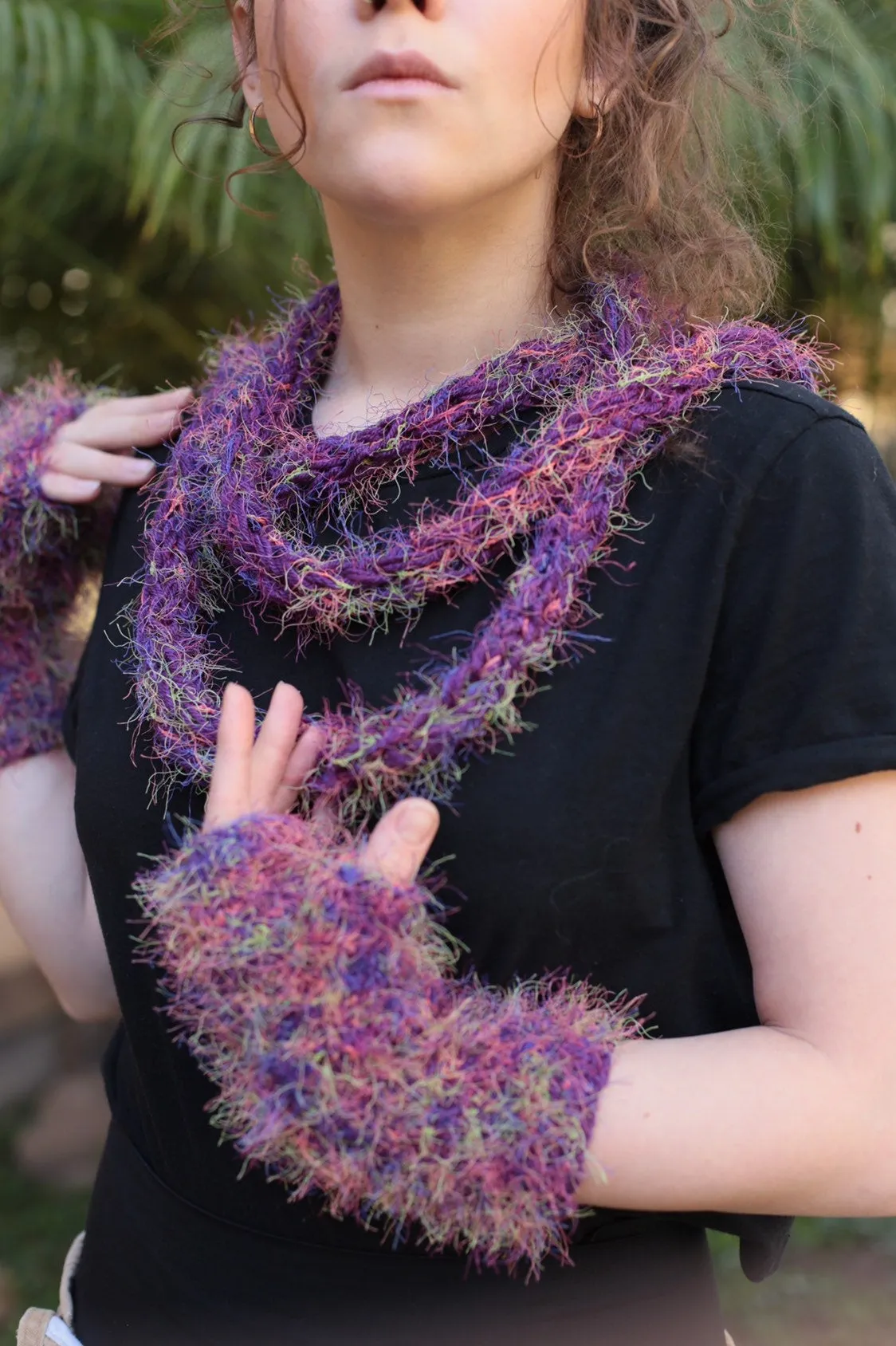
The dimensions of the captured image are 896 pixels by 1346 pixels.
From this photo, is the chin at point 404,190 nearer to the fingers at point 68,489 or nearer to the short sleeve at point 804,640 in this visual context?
the short sleeve at point 804,640

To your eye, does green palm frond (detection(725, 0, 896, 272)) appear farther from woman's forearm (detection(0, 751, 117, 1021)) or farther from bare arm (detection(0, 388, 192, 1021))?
woman's forearm (detection(0, 751, 117, 1021))

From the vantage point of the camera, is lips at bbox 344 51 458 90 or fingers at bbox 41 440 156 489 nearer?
lips at bbox 344 51 458 90

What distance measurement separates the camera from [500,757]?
0.81m

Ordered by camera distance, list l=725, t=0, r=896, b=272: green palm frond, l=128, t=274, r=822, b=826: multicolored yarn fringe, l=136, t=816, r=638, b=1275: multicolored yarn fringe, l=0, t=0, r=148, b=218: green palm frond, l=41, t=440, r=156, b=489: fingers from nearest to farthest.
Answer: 1. l=136, t=816, r=638, b=1275: multicolored yarn fringe
2. l=128, t=274, r=822, b=826: multicolored yarn fringe
3. l=41, t=440, r=156, b=489: fingers
4. l=725, t=0, r=896, b=272: green palm frond
5. l=0, t=0, r=148, b=218: green palm frond

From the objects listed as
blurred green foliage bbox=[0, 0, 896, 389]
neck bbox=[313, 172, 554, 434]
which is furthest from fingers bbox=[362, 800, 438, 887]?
blurred green foliage bbox=[0, 0, 896, 389]

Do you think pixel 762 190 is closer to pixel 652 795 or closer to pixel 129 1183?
pixel 652 795

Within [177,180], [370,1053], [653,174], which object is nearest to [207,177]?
[177,180]

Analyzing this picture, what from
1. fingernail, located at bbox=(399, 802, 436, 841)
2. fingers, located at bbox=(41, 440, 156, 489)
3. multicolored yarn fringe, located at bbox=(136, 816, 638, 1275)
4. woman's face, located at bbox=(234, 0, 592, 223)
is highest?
woman's face, located at bbox=(234, 0, 592, 223)

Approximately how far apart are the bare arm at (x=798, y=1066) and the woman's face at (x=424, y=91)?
496 mm

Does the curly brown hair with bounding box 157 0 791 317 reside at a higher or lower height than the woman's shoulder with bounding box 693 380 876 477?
higher

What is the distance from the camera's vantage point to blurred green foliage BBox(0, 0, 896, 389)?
1462 millimetres

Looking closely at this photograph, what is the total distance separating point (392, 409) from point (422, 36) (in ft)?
0.95

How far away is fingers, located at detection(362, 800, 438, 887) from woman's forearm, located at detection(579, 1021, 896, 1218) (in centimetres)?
19

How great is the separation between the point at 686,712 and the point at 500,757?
0.42 feet
